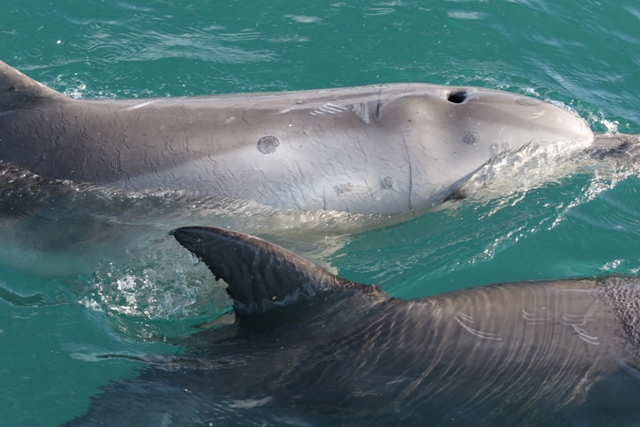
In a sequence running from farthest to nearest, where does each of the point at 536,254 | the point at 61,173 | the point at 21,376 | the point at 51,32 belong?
the point at 51,32, the point at 536,254, the point at 61,173, the point at 21,376

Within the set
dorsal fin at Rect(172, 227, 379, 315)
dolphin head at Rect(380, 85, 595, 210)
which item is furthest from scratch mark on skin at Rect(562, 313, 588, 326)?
dolphin head at Rect(380, 85, 595, 210)

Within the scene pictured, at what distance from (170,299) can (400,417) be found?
2.88 m

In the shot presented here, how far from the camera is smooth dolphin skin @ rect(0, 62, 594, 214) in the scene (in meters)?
6.95

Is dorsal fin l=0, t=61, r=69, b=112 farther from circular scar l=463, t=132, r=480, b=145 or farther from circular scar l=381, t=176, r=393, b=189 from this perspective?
circular scar l=463, t=132, r=480, b=145

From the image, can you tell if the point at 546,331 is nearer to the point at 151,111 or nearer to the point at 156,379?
the point at 156,379

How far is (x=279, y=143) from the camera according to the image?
7.02 meters

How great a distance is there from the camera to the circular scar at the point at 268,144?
7004 mm

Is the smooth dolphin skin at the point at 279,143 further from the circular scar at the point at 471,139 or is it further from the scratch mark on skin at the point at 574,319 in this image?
the scratch mark on skin at the point at 574,319

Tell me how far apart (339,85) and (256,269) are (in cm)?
583

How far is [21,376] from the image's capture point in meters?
6.04

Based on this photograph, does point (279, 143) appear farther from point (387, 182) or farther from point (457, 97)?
point (457, 97)

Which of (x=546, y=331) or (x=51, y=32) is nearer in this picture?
(x=546, y=331)

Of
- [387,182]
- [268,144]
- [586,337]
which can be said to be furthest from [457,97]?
[586,337]

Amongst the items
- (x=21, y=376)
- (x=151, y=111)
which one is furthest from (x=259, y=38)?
(x=21, y=376)
